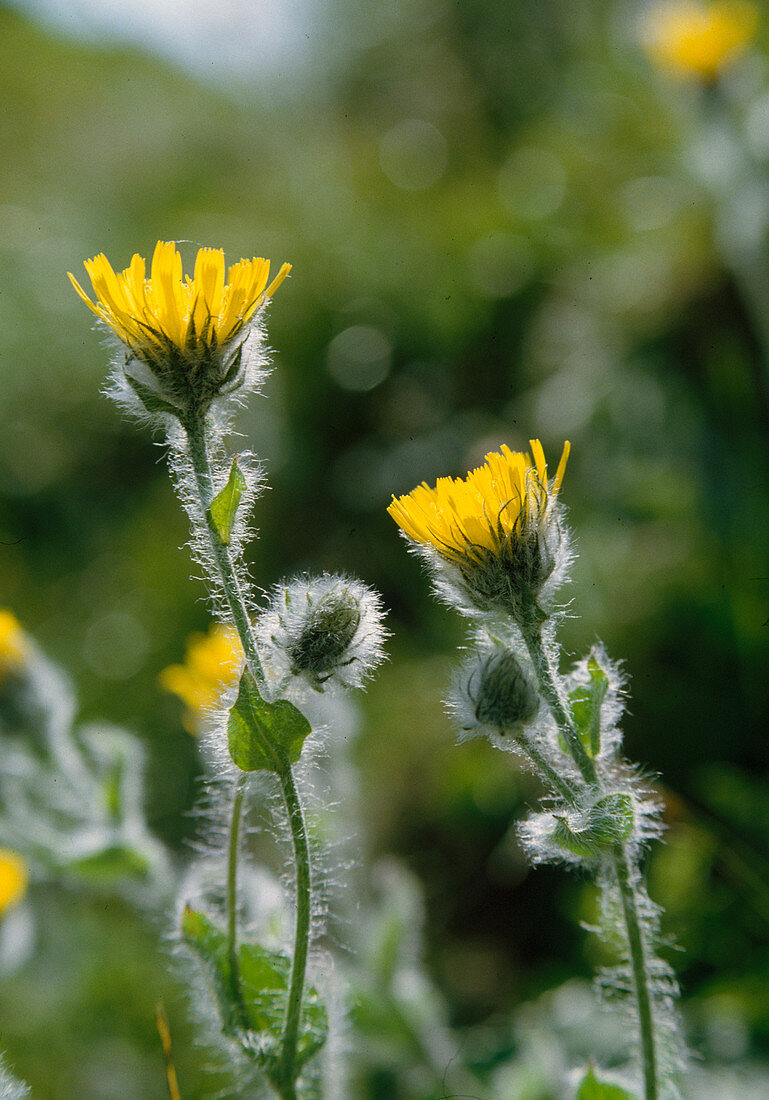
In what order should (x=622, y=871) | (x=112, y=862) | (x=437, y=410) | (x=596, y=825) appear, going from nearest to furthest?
(x=596, y=825) < (x=622, y=871) < (x=112, y=862) < (x=437, y=410)

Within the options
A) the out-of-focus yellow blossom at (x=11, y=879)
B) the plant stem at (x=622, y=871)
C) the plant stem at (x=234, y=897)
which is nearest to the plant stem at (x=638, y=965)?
the plant stem at (x=622, y=871)

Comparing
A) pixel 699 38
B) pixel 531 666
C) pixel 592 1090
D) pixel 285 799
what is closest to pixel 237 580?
pixel 285 799

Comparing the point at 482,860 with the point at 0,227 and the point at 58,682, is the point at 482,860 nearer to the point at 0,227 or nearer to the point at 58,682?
the point at 58,682

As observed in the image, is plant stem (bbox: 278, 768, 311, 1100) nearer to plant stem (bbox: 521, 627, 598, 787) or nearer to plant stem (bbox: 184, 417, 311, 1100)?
plant stem (bbox: 184, 417, 311, 1100)

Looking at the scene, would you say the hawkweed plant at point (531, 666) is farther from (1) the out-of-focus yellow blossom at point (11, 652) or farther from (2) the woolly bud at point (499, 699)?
(1) the out-of-focus yellow blossom at point (11, 652)

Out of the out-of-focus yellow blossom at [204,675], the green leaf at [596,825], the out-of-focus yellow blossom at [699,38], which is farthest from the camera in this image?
the out-of-focus yellow blossom at [699,38]

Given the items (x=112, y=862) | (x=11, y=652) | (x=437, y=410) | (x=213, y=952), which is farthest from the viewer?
(x=437, y=410)

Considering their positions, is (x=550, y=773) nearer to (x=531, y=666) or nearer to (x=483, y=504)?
(x=531, y=666)

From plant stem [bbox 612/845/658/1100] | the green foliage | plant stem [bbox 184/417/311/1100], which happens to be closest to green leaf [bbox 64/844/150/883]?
the green foliage
